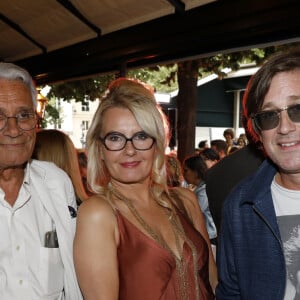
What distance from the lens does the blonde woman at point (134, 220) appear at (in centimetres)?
208

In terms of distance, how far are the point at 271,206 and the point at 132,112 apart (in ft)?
2.84

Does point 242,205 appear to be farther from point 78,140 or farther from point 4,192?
point 78,140

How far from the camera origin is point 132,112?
2.34m

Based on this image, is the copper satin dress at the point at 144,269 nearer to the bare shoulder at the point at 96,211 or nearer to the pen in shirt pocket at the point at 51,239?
the bare shoulder at the point at 96,211

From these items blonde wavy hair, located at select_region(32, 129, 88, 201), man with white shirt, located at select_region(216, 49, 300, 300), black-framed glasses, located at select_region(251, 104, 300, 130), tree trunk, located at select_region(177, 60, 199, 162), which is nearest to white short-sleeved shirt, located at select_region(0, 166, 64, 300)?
man with white shirt, located at select_region(216, 49, 300, 300)

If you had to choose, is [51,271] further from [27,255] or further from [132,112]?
[132,112]

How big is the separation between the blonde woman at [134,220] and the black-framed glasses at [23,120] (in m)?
0.32

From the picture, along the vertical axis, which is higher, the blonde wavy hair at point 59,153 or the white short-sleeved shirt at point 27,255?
the blonde wavy hair at point 59,153

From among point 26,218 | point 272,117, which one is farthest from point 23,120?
point 272,117

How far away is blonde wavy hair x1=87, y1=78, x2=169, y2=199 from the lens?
92.5 inches

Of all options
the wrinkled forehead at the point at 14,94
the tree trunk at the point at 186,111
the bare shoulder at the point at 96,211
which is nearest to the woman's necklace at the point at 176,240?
the bare shoulder at the point at 96,211

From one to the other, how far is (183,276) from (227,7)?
1908mm

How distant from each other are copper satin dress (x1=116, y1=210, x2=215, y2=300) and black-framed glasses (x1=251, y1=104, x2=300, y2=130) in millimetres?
789

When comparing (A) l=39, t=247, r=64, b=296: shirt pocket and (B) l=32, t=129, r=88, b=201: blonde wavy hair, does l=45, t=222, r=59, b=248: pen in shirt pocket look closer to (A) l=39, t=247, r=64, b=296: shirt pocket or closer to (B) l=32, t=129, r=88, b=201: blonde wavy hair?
(A) l=39, t=247, r=64, b=296: shirt pocket
